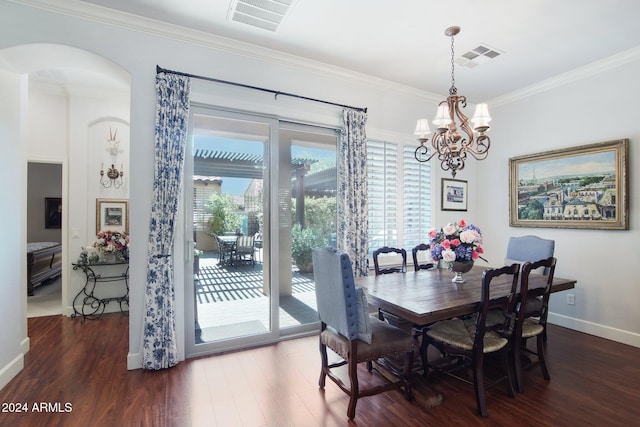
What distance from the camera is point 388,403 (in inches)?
92.4

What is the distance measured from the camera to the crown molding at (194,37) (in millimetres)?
2635

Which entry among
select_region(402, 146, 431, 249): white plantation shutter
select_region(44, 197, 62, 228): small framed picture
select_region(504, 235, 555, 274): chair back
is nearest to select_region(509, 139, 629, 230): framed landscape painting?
select_region(504, 235, 555, 274): chair back

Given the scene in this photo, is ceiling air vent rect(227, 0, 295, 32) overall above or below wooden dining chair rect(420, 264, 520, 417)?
above

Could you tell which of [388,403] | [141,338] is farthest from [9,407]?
[388,403]

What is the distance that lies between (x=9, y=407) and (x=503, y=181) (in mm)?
6166

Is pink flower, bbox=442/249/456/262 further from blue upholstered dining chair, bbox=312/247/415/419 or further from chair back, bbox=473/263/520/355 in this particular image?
blue upholstered dining chair, bbox=312/247/415/419

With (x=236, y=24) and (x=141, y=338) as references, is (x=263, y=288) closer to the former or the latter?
(x=141, y=338)

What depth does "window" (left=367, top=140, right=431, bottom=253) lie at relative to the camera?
14.0 ft

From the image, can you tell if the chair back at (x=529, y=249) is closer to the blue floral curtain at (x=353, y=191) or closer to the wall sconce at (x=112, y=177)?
the blue floral curtain at (x=353, y=191)

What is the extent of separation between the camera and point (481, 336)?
89.5 inches

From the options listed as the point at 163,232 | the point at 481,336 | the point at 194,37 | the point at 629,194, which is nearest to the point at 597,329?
the point at 629,194

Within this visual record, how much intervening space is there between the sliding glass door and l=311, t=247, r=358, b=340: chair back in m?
1.22

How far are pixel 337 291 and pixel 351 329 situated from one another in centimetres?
28

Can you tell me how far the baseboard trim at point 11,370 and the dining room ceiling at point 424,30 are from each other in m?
3.23
